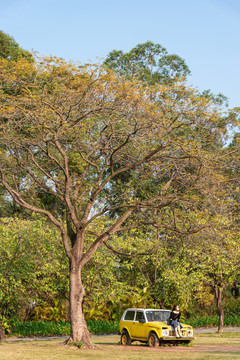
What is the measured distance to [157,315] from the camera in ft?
63.0

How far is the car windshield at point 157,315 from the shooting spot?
19.0 meters

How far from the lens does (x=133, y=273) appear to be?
91.2ft

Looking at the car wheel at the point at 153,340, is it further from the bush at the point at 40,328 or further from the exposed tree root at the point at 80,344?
the bush at the point at 40,328

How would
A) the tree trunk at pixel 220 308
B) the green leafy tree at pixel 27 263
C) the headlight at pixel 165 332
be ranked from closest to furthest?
the headlight at pixel 165 332, the green leafy tree at pixel 27 263, the tree trunk at pixel 220 308

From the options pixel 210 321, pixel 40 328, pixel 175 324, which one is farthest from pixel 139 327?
pixel 210 321

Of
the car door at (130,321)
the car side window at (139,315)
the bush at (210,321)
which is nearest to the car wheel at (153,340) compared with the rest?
the car side window at (139,315)

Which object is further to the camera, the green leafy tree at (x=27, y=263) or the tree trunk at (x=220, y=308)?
the tree trunk at (x=220, y=308)

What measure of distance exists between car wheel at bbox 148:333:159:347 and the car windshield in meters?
0.80

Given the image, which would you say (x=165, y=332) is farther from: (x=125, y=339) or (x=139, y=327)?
(x=125, y=339)

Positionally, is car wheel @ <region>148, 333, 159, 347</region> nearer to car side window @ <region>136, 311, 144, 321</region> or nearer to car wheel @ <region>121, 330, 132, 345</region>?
car side window @ <region>136, 311, 144, 321</region>

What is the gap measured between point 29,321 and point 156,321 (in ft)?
41.8

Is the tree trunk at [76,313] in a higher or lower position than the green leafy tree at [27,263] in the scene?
lower

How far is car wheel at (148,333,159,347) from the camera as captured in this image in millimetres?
18031

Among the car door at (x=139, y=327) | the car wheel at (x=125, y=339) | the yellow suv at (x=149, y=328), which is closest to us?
the yellow suv at (x=149, y=328)
